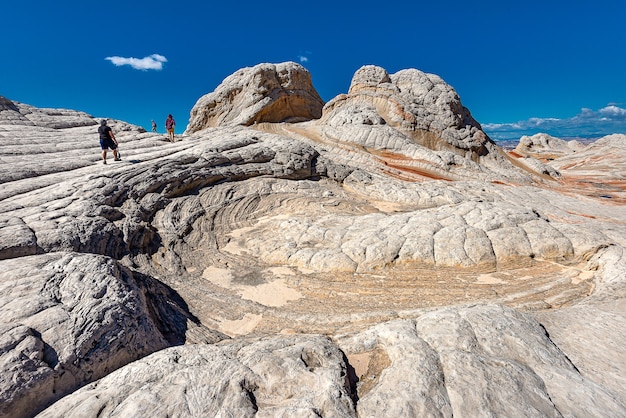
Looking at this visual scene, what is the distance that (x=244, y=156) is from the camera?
18.8 metres

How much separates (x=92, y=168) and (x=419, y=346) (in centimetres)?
1614

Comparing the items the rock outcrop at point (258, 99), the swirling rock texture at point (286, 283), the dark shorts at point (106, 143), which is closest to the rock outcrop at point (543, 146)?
the swirling rock texture at point (286, 283)

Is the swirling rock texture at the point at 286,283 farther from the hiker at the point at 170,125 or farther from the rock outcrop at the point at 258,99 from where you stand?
the rock outcrop at the point at 258,99

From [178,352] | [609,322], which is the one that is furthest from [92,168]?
[609,322]

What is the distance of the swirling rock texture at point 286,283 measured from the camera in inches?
177

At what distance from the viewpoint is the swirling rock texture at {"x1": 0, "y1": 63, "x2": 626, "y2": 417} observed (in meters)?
4.50

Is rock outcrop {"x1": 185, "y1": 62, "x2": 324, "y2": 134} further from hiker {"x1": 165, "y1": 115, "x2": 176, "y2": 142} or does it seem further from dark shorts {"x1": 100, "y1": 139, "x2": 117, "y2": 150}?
dark shorts {"x1": 100, "y1": 139, "x2": 117, "y2": 150}

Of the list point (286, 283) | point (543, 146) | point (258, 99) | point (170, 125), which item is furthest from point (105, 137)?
point (543, 146)

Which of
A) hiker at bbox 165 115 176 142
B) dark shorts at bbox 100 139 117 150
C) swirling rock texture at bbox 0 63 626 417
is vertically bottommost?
swirling rock texture at bbox 0 63 626 417

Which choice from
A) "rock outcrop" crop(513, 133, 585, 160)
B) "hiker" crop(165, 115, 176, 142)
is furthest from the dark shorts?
"rock outcrop" crop(513, 133, 585, 160)

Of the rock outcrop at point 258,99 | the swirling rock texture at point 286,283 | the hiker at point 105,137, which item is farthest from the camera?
the rock outcrop at point 258,99

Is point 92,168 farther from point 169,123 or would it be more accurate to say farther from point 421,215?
point 421,215

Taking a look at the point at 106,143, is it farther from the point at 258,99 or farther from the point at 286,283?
the point at 258,99

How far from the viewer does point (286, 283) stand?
10.9m
